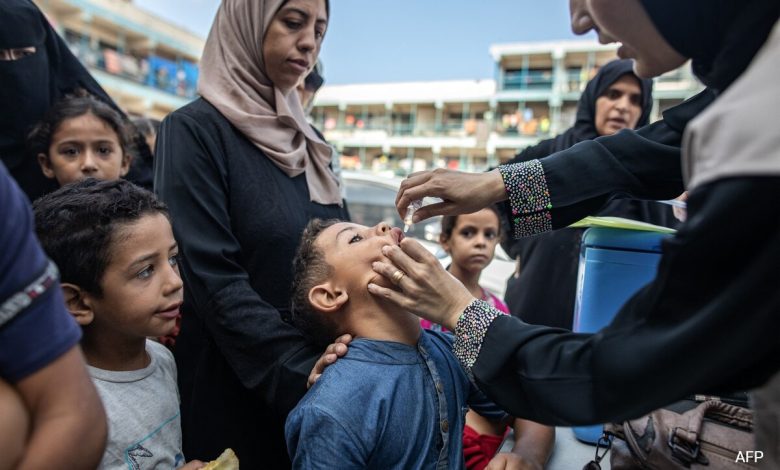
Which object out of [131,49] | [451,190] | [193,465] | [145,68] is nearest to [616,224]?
[451,190]

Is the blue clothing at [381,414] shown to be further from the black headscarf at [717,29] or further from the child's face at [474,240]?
the child's face at [474,240]

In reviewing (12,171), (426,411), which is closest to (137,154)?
(12,171)

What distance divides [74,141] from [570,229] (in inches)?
93.9

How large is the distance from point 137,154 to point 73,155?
1.23 feet

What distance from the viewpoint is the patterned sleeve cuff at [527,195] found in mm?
1380

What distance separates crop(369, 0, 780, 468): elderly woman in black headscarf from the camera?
0.62 meters

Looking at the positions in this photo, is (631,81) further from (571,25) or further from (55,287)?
(55,287)

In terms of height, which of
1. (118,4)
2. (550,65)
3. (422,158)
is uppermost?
(118,4)

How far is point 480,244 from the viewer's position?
277cm

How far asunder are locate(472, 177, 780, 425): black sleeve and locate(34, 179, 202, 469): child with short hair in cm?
107

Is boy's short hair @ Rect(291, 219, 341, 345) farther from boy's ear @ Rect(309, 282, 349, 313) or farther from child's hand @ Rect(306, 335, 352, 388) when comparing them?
child's hand @ Rect(306, 335, 352, 388)

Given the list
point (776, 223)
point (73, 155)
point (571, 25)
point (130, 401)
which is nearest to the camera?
point (776, 223)

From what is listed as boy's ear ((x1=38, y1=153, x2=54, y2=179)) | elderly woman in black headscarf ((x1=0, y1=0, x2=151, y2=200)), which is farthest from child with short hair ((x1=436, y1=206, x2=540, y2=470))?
elderly woman in black headscarf ((x1=0, y1=0, x2=151, y2=200))

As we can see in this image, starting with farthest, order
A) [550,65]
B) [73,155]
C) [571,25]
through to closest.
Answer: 1. [550,65]
2. [73,155]
3. [571,25]
